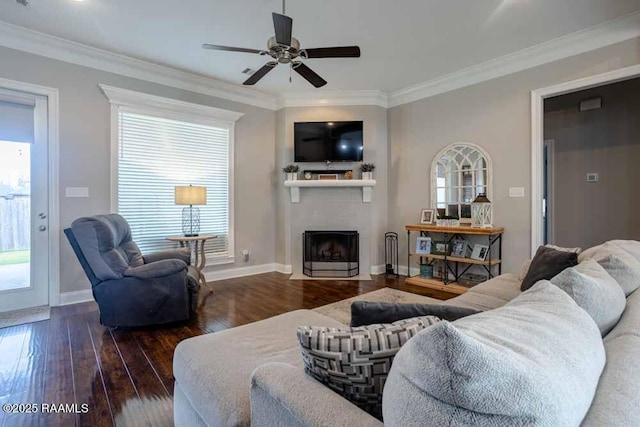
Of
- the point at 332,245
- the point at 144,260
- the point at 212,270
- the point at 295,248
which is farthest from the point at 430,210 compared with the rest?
the point at 144,260

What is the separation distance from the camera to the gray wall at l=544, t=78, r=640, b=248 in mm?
4199

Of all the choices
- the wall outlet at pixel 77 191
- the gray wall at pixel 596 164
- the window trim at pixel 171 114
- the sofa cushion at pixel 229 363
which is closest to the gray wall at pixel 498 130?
the gray wall at pixel 596 164

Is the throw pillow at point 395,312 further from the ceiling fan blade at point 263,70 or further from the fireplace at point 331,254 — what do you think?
the fireplace at point 331,254

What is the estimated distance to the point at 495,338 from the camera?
65 cm

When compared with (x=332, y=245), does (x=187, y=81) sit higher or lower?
higher

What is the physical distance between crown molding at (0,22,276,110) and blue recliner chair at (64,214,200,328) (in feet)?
6.80

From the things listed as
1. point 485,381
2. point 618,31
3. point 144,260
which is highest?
point 618,31

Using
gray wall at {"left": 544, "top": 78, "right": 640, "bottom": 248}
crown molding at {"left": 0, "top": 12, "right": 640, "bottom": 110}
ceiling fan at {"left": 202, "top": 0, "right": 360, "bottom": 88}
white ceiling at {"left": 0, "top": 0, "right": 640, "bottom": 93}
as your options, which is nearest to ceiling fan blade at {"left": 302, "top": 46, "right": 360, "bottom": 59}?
ceiling fan at {"left": 202, "top": 0, "right": 360, "bottom": 88}

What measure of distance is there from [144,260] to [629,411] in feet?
12.6

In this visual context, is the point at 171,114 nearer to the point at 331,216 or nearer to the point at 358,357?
the point at 331,216

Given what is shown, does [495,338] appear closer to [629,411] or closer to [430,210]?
[629,411]

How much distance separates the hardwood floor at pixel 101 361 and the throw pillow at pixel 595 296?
1908 mm

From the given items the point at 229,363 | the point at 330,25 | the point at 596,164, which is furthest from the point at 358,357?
the point at 596,164

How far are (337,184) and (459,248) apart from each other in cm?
198
